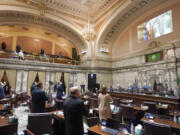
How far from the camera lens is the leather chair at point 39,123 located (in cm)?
239

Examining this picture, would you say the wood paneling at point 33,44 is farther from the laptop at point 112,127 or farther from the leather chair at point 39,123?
the laptop at point 112,127

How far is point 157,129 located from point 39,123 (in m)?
2.31

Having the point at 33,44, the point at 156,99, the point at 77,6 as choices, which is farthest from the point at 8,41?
the point at 156,99

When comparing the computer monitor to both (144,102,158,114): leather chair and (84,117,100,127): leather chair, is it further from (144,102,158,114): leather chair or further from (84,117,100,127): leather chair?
(144,102,158,114): leather chair

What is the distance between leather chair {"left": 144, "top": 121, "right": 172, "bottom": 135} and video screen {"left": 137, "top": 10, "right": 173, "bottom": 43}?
1000cm

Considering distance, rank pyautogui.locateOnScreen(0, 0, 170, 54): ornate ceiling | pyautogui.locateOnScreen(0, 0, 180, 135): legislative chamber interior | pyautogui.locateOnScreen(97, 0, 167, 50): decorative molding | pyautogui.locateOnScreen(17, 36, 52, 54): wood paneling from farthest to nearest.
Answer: pyautogui.locateOnScreen(17, 36, 52, 54): wood paneling
pyautogui.locateOnScreen(0, 0, 170, 54): ornate ceiling
pyautogui.locateOnScreen(97, 0, 167, 50): decorative molding
pyautogui.locateOnScreen(0, 0, 180, 135): legislative chamber interior

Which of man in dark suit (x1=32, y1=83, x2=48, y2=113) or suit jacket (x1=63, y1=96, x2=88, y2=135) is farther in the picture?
man in dark suit (x1=32, y1=83, x2=48, y2=113)

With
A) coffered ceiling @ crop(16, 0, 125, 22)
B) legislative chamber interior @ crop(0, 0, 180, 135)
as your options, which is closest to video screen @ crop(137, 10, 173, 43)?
legislative chamber interior @ crop(0, 0, 180, 135)

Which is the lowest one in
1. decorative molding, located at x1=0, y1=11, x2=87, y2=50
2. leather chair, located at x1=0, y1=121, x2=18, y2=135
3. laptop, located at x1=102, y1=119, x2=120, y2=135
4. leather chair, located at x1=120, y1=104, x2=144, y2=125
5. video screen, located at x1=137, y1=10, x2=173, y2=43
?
leather chair, located at x1=120, y1=104, x2=144, y2=125

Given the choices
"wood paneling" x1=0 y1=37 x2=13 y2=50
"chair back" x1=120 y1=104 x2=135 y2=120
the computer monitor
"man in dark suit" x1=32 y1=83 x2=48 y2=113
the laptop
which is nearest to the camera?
the laptop

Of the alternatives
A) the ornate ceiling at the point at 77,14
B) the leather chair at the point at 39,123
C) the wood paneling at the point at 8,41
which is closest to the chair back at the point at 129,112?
the leather chair at the point at 39,123

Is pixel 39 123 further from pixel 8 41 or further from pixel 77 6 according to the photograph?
pixel 8 41

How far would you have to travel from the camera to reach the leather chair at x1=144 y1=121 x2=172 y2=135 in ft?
6.45

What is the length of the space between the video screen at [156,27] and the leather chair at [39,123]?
11053 mm
